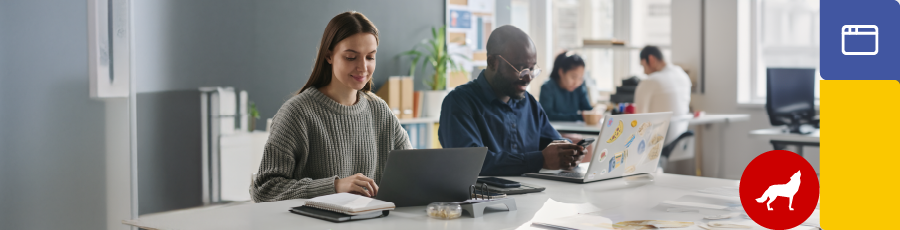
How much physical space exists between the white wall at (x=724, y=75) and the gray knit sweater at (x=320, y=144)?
4953 mm

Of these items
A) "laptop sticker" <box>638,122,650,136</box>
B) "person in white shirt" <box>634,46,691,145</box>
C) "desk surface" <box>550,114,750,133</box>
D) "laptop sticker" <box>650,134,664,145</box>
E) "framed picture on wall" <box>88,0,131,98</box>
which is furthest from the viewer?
"person in white shirt" <box>634,46,691,145</box>

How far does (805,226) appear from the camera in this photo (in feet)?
5.17

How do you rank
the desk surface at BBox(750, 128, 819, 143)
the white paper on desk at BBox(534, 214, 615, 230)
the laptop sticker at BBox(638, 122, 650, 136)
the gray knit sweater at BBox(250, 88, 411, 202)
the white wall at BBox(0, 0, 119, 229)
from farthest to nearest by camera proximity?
the desk surface at BBox(750, 128, 819, 143), the white wall at BBox(0, 0, 119, 229), the laptop sticker at BBox(638, 122, 650, 136), the gray knit sweater at BBox(250, 88, 411, 202), the white paper on desk at BBox(534, 214, 615, 230)

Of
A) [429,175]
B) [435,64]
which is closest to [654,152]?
[429,175]

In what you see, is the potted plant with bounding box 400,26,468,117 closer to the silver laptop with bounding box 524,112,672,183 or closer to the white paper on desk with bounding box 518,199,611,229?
the silver laptop with bounding box 524,112,672,183

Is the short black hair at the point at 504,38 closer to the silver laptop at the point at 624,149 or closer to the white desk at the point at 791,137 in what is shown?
the silver laptop at the point at 624,149

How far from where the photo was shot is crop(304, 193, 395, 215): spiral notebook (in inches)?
63.2

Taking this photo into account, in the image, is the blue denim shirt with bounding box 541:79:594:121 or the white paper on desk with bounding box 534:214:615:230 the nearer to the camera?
the white paper on desk with bounding box 534:214:615:230

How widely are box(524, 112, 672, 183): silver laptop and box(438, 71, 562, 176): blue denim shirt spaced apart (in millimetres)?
74

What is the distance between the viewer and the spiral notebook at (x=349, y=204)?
1606 millimetres

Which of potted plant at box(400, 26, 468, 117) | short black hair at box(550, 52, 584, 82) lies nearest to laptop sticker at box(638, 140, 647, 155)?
potted plant at box(400, 26, 468, 117)

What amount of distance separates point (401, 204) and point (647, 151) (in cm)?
98

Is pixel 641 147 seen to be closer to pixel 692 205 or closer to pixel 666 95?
pixel 692 205

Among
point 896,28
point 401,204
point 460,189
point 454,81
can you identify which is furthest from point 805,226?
point 454,81
